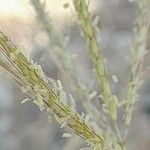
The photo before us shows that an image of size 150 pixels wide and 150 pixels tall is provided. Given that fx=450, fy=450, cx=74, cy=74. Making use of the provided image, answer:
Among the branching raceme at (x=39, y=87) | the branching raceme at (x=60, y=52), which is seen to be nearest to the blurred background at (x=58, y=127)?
the branching raceme at (x=60, y=52)

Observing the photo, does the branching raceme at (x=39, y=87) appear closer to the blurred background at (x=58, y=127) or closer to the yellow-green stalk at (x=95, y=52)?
the yellow-green stalk at (x=95, y=52)

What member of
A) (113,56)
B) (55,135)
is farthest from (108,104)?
(113,56)

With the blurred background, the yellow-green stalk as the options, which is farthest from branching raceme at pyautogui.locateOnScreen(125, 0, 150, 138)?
the blurred background

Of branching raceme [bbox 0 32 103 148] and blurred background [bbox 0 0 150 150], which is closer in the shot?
branching raceme [bbox 0 32 103 148]

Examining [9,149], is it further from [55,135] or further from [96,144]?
[96,144]

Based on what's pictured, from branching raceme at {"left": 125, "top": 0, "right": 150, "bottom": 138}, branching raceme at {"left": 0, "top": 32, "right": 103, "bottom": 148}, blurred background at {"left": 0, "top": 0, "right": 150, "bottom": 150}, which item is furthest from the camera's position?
blurred background at {"left": 0, "top": 0, "right": 150, "bottom": 150}

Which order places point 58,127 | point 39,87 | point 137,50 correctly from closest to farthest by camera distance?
point 39,87, point 137,50, point 58,127

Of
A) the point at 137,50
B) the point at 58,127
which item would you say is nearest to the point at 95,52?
the point at 137,50

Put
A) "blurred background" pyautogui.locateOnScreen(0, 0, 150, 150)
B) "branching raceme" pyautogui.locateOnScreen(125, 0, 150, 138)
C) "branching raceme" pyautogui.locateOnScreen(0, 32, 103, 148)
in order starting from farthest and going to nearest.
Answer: "blurred background" pyautogui.locateOnScreen(0, 0, 150, 150)
"branching raceme" pyautogui.locateOnScreen(125, 0, 150, 138)
"branching raceme" pyautogui.locateOnScreen(0, 32, 103, 148)

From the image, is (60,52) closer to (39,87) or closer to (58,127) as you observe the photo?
(39,87)

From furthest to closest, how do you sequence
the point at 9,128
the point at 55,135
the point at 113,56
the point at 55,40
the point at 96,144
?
1. the point at 113,56
2. the point at 9,128
3. the point at 55,135
4. the point at 55,40
5. the point at 96,144

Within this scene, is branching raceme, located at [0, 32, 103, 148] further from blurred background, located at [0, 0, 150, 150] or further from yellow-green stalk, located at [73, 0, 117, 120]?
blurred background, located at [0, 0, 150, 150]
